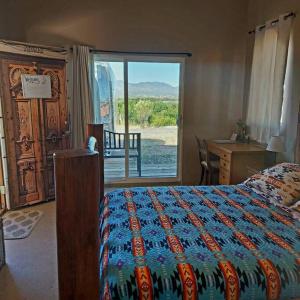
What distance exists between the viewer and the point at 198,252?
152cm

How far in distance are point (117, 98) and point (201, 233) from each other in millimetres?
3004

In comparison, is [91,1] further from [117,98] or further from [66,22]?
[117,98]

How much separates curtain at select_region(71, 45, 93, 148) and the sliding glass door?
180mm

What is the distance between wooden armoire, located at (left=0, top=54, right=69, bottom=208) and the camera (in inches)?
132

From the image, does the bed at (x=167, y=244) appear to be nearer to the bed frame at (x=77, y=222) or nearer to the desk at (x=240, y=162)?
the bed frame at (x=77, y=222)

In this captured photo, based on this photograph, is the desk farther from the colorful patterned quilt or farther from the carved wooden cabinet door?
the carved wooden cabinet door

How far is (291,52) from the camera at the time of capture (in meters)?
3.20

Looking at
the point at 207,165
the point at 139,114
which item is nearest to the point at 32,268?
the point at 207,165

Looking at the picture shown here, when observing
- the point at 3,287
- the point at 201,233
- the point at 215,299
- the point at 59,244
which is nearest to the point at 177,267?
the point at 215,299

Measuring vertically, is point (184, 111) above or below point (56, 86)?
below

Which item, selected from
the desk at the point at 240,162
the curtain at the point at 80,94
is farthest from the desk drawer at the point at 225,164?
the curtain at the point at 80,94

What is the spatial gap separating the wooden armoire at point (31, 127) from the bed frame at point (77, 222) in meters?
2.71

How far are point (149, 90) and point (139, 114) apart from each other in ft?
1.33

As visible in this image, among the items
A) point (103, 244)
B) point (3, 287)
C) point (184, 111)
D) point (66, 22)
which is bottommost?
Result: point (3, 287)
